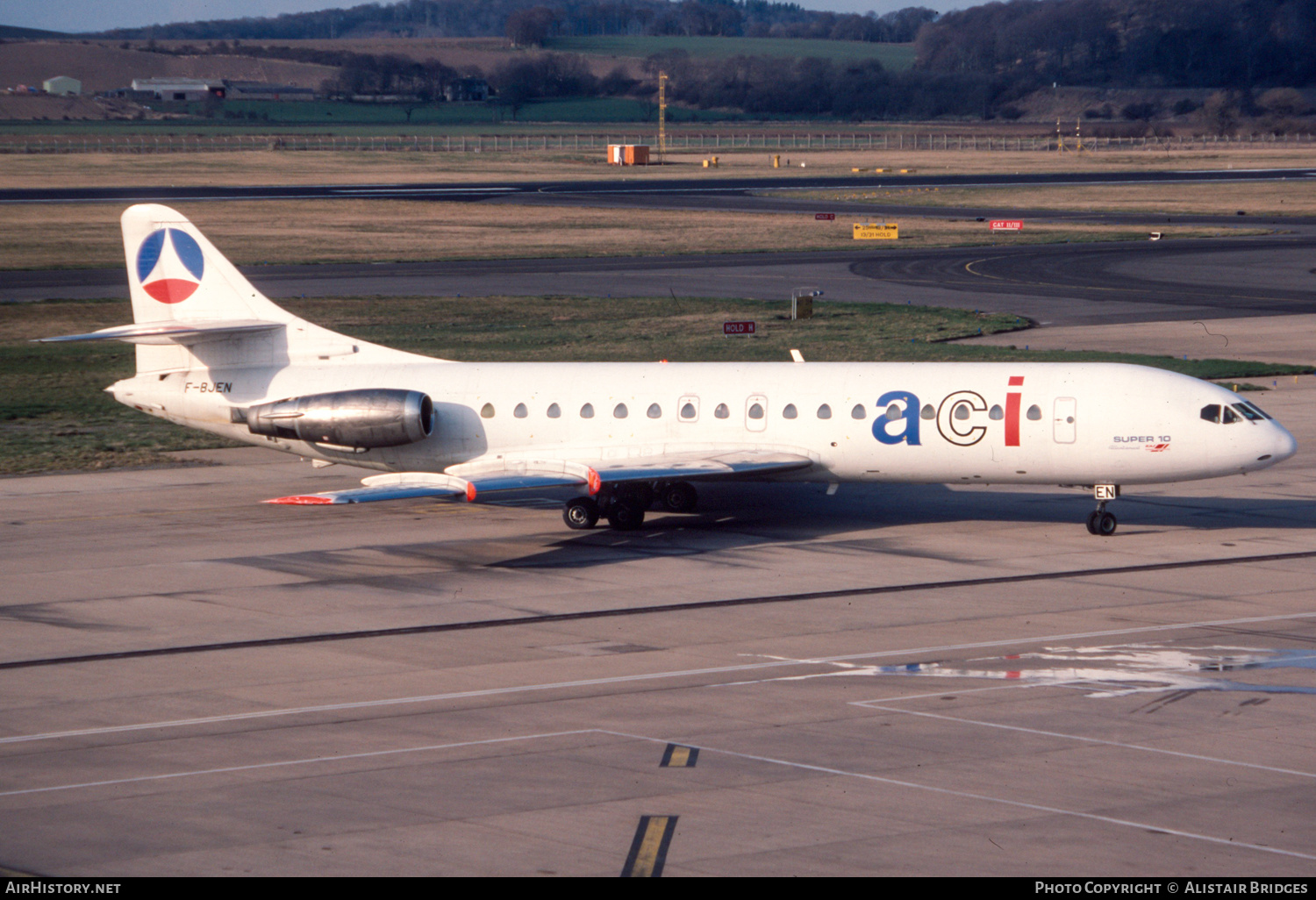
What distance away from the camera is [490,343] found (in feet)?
188

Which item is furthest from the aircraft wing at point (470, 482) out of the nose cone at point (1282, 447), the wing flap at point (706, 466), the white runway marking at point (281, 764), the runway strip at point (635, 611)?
the nose cone at point (1282, 447)

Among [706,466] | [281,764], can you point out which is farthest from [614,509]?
[281,764]

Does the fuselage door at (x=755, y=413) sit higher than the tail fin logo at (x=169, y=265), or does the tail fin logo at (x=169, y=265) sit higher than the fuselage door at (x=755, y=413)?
the tail fin logo at (x=169, y=265)

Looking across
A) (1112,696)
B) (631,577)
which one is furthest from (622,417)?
(1112,696)

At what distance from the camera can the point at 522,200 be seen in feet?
403

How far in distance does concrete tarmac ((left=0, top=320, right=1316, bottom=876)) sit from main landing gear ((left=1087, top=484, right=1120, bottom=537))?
530 millimetres

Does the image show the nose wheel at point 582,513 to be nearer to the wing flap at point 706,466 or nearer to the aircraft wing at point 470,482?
the wing flap at point 706,466

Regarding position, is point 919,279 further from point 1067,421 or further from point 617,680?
point 617,680

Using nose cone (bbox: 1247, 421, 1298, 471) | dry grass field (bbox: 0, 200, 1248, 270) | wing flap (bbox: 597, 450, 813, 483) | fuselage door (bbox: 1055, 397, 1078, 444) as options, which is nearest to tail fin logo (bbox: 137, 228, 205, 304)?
wing flap (bbox: 597, 450, 813, 483)

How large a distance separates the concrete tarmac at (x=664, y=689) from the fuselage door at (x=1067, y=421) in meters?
2.21

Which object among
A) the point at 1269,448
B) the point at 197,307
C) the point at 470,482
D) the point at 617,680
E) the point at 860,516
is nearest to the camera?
the point at 617,680

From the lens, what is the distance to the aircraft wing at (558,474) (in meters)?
28.7

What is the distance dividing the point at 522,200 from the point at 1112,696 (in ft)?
351

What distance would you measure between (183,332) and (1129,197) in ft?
349
